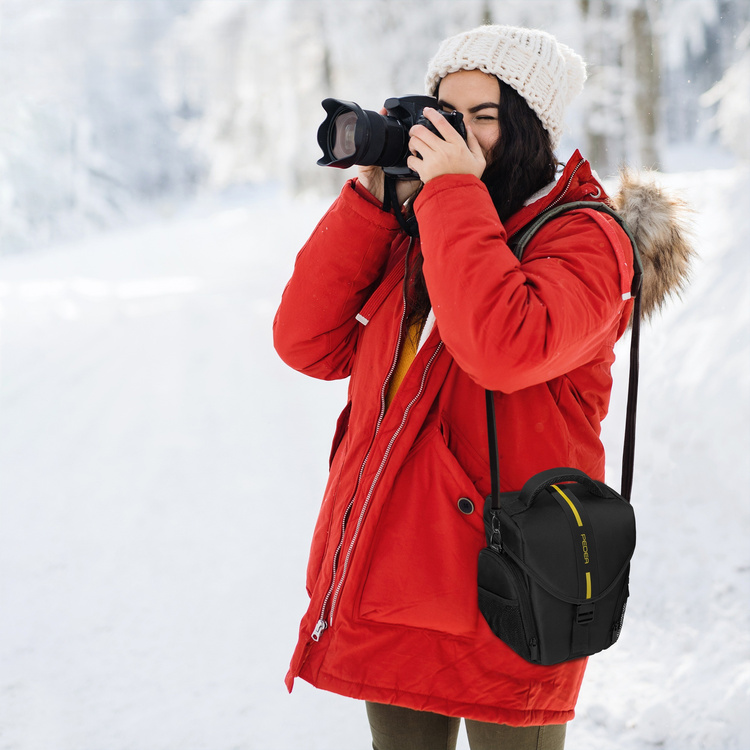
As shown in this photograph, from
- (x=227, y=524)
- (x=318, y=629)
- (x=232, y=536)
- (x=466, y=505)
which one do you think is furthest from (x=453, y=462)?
(x=227, y=524)

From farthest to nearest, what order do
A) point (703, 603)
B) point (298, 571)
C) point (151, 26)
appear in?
1. point (151, 26)
2. point (298, 571)
3. point (703, 603)

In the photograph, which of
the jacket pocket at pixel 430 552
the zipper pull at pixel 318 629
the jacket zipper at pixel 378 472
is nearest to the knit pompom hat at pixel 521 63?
the jacket zipper at pixel 378 472

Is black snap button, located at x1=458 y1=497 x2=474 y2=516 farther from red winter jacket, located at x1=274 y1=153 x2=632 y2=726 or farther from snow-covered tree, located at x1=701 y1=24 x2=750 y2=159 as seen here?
snow-covered tree, located at x1=701 y1=24 x2=750 y2=159

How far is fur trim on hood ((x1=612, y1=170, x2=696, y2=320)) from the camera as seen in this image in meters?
1.38

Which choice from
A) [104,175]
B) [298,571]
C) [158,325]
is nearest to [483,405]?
[298,571]

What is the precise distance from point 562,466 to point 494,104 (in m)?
0.64

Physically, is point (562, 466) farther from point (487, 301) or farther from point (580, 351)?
point (487, 301)

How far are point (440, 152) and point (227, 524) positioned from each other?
2748 millimetres

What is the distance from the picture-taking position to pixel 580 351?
1123 mm

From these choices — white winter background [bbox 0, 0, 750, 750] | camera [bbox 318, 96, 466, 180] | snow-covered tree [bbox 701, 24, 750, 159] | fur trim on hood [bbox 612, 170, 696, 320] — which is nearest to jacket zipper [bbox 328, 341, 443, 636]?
camera [bbox 318, 96, 466, 180]

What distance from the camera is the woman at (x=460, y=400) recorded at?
108 centimetres

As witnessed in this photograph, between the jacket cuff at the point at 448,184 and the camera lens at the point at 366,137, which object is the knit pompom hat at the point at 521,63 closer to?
the camera lens at the point at 366,137

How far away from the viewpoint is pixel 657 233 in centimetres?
137

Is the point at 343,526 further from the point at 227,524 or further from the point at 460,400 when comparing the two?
the point at 227,524
